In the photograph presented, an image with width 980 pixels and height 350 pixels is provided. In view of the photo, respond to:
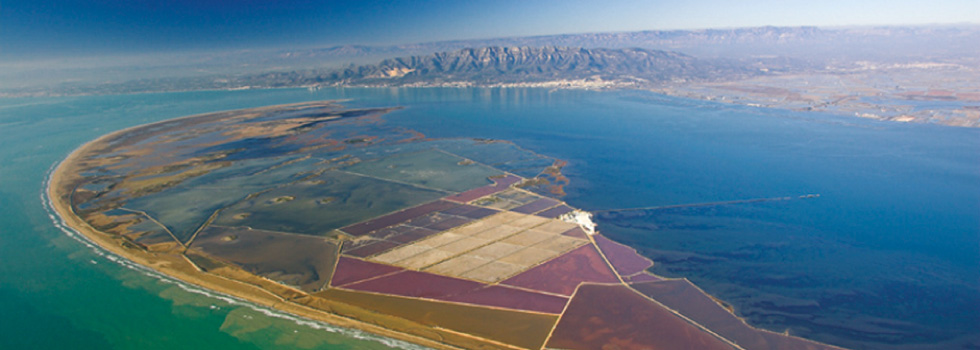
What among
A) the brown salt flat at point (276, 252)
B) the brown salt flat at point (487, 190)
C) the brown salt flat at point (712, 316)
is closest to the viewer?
the brown salt flat at point (712, 316)

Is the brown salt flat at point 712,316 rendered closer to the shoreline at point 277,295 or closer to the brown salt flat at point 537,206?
the shoreline at point 277,295

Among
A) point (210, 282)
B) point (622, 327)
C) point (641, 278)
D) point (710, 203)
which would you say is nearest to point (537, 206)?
point (641, 278)

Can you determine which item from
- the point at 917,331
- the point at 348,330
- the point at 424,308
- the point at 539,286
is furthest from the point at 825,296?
the point at 348,330

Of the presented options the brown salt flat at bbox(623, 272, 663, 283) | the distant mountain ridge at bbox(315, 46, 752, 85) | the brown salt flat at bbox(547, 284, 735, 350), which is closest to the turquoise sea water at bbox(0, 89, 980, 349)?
the brown salt flat at bbox(623, 272, 663, 283)

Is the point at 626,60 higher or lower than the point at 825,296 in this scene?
higher

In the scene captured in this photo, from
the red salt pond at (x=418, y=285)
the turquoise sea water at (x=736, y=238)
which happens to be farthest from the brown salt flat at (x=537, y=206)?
the red salt pond at (x=418, y=285)

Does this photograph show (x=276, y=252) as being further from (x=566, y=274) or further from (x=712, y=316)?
(x=712, y=316)

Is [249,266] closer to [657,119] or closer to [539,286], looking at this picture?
[539,286]
